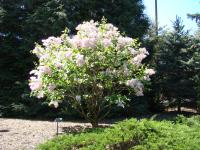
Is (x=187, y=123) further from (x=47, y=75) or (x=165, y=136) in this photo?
(x=47, y=75)

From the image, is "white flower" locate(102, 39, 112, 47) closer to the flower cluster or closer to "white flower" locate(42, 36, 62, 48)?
the flower cluster

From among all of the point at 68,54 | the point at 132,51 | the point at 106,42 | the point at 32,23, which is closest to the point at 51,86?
the point at 68,54

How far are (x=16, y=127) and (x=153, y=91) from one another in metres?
6.72

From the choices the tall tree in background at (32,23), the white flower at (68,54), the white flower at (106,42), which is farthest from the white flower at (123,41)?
the tall tree in background at (32,23)

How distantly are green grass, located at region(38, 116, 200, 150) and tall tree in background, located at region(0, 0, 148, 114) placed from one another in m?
8.91

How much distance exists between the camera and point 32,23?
1442 centimetres

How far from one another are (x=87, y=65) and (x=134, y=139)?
4.06 m

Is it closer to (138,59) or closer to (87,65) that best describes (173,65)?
(138,59)

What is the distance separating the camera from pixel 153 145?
5.05m

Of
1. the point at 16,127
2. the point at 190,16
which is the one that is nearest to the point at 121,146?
the point at 16,127

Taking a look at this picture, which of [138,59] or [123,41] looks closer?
[123,41]

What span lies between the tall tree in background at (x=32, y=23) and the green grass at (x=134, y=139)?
8913 mm

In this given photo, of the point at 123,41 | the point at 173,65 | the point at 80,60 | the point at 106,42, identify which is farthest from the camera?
the point at 173,65

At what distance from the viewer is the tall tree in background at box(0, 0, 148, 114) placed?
1419 cm
